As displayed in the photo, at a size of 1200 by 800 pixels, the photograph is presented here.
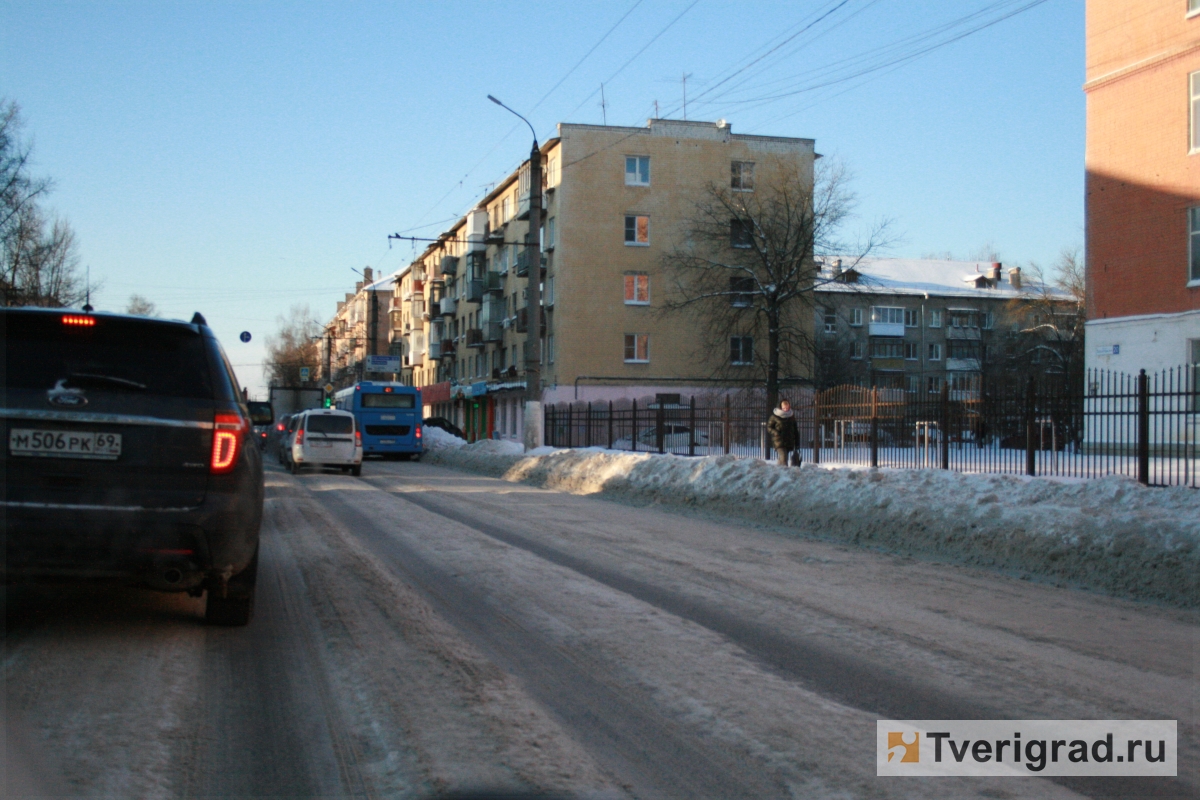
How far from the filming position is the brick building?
81.7ft

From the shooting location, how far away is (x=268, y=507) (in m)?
15.4

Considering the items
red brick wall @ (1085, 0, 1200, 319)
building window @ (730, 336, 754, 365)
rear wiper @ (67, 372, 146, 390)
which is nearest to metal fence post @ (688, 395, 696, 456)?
red brick wall @ (1085, 0, 1200, 319)

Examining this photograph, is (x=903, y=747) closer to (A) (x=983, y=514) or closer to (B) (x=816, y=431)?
(A) (x=983, y=514)

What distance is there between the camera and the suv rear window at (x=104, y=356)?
5336 millimetres

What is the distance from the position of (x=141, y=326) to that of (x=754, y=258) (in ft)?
149

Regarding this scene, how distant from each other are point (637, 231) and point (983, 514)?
42.1 m

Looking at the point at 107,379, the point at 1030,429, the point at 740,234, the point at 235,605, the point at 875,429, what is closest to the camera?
the point at 107,379

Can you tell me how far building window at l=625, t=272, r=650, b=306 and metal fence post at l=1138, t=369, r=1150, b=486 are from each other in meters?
39.0

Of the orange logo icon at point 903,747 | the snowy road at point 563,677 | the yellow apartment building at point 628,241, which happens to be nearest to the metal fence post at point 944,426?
the snowy road at point 563,677

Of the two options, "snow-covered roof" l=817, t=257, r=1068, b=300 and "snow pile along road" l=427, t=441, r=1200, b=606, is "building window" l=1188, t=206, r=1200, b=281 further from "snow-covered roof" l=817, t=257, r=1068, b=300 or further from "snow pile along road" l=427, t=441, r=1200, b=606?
"snow-covered roof" l=817, t=257, r=1068, b=300

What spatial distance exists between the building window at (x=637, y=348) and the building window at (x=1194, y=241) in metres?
29.6

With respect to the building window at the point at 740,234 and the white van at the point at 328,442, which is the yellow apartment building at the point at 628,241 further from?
the white van at the point at 328,442

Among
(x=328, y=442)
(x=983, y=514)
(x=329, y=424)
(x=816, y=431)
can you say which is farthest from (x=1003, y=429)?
(x=329, y=424)

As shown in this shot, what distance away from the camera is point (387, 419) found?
39.5m
